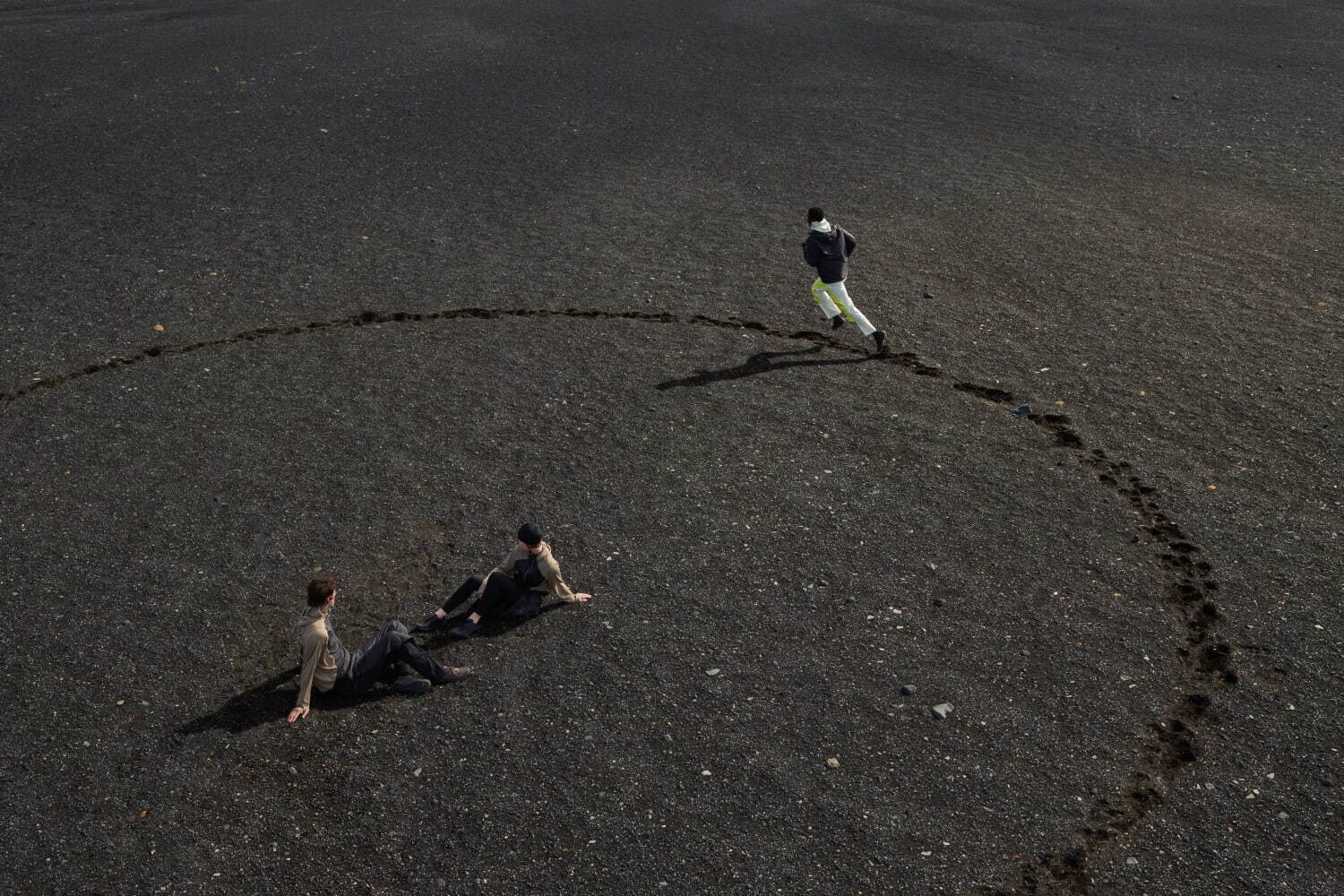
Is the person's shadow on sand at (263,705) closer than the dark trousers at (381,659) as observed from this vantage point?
Yes

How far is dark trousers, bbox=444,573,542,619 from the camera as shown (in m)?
10.3

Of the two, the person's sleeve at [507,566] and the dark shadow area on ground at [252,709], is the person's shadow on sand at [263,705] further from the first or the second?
the person's sleeve at [507,566]

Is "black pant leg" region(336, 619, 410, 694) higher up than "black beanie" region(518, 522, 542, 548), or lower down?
lower down

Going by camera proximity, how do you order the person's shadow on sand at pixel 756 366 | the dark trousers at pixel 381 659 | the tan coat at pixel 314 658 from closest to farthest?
the tan coat at pixel 314 658, the dark trousers at pixel 381 659, the person's shadow on sand at pixel 756 366

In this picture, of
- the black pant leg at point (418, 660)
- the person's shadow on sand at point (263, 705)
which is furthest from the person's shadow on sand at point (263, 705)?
the black pant leg at point (418, 660)

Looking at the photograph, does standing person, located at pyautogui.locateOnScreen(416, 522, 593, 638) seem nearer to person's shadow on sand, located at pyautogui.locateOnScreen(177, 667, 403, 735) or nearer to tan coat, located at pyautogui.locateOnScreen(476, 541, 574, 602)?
tan coat, located at pyautogui.locateOnScreen(476, 541, 574, 602)

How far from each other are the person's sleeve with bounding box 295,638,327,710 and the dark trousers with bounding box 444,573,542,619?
1433 millimetres

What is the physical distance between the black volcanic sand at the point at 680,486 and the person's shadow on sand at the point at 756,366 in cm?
12

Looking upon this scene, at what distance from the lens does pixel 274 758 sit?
8.96 m

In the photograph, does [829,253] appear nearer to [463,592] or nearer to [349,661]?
[463,592]

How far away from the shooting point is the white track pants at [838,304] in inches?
600

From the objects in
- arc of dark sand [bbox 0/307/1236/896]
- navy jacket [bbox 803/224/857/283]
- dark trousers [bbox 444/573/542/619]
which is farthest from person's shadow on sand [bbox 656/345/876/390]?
dark trousers [bbox 444/573/542/619]

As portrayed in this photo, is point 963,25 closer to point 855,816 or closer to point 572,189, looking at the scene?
point 572,189

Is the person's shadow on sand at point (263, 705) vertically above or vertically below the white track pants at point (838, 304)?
below
